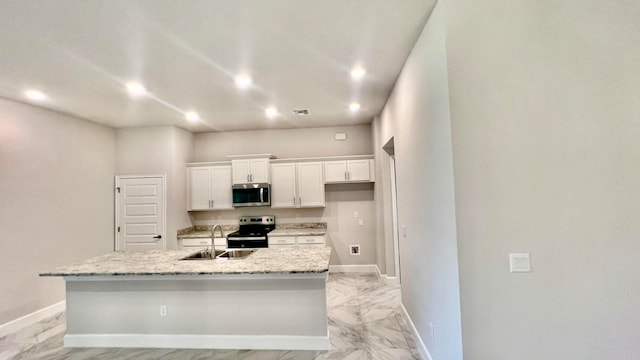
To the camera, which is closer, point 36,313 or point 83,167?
point 36,313

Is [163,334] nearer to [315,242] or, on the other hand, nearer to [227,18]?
[315,242]

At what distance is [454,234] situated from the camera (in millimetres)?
1780

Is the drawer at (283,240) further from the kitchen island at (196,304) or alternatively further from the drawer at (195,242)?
the kitchen island at (196,304)

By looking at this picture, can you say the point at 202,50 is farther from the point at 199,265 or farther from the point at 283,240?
the point at 283,240

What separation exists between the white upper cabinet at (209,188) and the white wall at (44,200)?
135 centimetres

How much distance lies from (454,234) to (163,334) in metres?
3.02

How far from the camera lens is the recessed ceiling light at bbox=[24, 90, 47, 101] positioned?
330 centimetres

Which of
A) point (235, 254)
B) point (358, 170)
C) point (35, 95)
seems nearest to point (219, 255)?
point (235, 254)

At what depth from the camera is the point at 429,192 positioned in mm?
2221

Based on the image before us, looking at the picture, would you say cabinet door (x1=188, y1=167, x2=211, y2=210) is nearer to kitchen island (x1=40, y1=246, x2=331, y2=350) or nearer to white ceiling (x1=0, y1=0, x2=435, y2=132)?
white ceiling (x1=0, y1=0, x2=435, y2=132)

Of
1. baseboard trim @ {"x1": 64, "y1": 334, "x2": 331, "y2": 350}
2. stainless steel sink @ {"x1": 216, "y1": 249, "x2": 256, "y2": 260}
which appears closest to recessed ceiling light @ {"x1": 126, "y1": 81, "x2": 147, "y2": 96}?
stainless steel sink @ {"x1": 216, "y1": 249, "x2": 256, "y2": 260}

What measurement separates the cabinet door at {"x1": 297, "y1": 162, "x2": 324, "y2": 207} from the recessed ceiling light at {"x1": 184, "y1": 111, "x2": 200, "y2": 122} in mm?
1882

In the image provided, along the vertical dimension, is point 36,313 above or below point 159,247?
below

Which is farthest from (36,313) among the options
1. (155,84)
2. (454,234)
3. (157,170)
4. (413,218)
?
(454,234)
